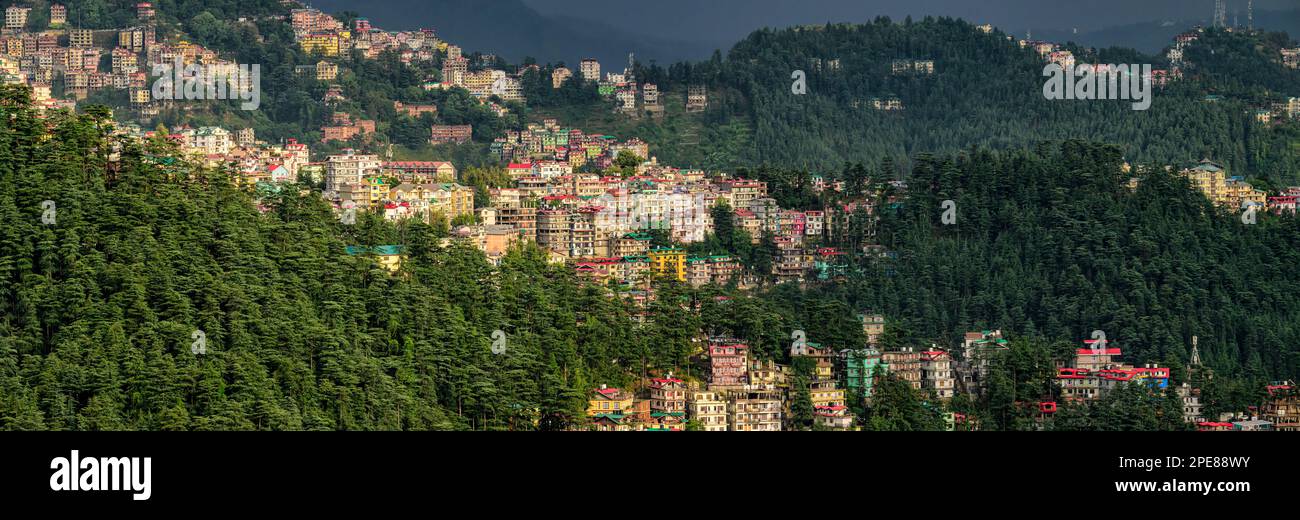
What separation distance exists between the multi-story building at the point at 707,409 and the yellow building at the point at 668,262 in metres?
7.34

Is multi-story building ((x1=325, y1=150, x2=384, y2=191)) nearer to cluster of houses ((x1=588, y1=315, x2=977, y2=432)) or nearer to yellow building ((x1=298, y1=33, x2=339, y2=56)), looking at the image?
cluster of houses ((x1=588, y1=315, x2=977, y2=432))

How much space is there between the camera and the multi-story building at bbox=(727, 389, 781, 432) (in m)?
22.6

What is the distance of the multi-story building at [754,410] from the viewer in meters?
22.6

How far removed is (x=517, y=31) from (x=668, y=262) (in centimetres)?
4745

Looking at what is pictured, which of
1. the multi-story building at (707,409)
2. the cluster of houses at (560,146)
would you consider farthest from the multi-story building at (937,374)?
the cluster of houses at (560,146)

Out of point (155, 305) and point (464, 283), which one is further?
point (464, 283)

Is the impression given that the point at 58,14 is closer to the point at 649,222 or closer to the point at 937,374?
the point at 649,222

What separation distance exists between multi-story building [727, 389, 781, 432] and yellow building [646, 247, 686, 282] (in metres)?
6.67

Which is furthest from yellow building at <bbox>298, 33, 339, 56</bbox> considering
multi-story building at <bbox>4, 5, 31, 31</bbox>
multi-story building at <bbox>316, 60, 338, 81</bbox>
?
multi-story building at <bbox>4, 5, 31, 31</bbox>

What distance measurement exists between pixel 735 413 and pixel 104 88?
35.8 meters

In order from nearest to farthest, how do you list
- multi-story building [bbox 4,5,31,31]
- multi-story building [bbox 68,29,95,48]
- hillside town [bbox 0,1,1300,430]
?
hillside town [bbox 0,1,1300,430] → multi-story building [bbox 68,29,95,48] → multi-story building [bbox 4,5,31,31]

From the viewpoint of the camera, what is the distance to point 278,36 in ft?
198

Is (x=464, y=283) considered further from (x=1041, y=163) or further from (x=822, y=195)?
(x=1041, y=163)
